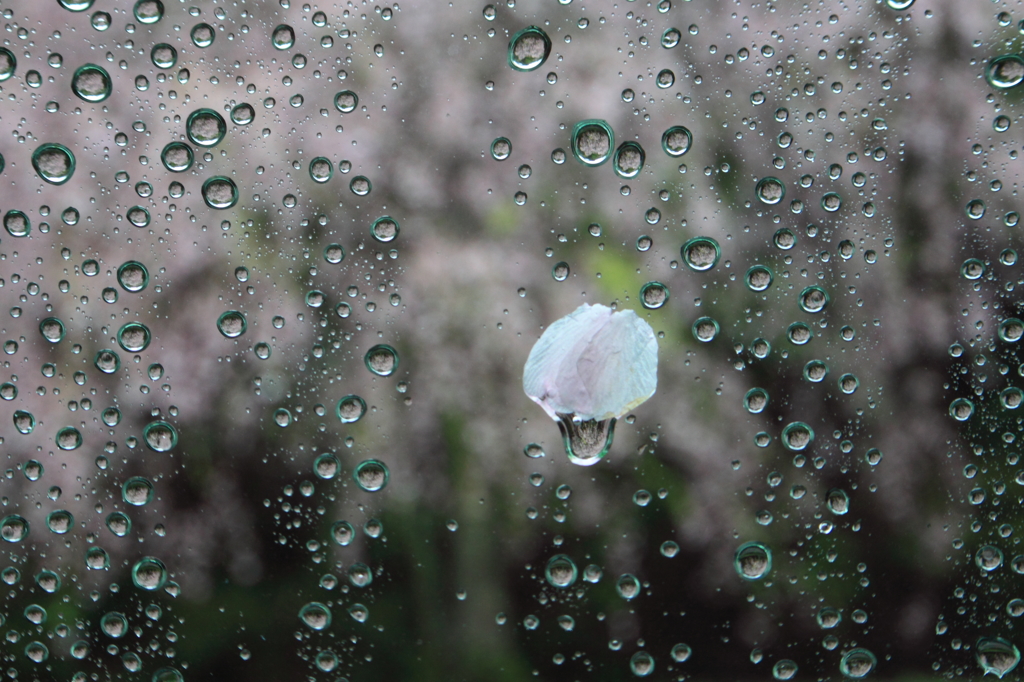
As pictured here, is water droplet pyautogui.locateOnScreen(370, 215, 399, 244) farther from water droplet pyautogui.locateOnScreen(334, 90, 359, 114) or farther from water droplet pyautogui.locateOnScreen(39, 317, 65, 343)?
water droplet pyautogui.locateOnScreen(39, 317, 65, 343)

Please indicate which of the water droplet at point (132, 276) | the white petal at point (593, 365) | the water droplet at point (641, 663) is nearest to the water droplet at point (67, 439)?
the water droplet at point (132, 276)

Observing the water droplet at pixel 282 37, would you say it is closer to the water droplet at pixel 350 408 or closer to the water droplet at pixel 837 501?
the water droplet at pixel 350 408

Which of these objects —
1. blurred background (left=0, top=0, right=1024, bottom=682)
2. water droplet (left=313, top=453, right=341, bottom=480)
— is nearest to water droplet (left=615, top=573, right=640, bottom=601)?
blurred background (left=0, top=0, right=1024, bottom=682)

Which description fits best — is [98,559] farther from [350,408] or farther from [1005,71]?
[1005,71]

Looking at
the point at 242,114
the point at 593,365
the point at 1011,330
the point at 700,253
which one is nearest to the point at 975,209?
the point at 1011,330

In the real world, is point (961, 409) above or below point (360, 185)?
below

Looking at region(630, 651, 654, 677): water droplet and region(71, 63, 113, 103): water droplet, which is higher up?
region(71, 63, 113, 103): water droplet
